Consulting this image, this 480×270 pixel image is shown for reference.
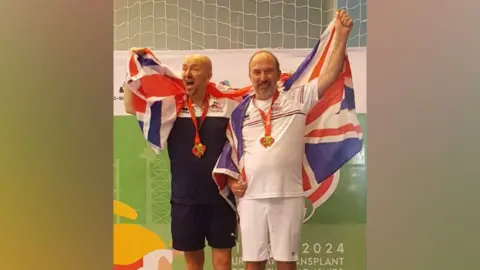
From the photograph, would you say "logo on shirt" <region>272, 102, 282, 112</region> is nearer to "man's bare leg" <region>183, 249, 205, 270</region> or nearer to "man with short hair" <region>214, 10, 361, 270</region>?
"man with short hair" <region>214, 10, 361, 270</region>

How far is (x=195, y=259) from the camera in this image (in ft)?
4.19

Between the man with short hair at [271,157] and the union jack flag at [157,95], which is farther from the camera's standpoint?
the union jack flag at [157,95]

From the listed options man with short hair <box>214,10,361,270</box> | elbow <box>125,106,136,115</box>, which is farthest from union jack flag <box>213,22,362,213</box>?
elbow <box>125,106,136,115</box>

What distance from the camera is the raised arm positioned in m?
1.15

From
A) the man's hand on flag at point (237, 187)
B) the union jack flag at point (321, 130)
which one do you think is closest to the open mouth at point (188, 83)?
the union jack flag at point (321, 130)

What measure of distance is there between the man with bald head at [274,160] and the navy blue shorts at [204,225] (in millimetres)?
52

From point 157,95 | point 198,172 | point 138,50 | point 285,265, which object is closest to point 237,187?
point 198,172

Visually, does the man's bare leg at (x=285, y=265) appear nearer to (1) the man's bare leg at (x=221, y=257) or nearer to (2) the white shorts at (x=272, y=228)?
(2) the white shorts at (x=272, y=228)

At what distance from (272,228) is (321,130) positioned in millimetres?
290

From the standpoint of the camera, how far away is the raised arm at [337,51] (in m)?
1.15

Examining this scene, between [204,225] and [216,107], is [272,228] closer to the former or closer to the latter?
[204,225]
